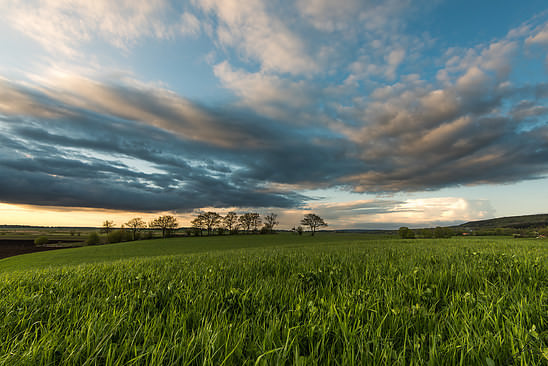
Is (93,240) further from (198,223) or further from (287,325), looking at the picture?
(287,325)

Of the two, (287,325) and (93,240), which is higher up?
(287,325)

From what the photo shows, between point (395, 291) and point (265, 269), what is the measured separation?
10.2 feet

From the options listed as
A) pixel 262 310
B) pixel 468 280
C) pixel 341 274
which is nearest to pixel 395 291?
pixel 341 274

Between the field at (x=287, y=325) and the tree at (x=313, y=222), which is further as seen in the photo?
the tree at (x=313, y=222)

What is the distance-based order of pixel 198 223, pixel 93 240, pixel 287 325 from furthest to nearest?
pixel 198 223 → pixel 93 240 → pixel 287 325

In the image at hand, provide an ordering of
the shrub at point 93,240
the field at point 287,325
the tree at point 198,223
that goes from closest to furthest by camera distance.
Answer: the field at point 287,325
the shrub at point 93,240
the tree at point 198,223

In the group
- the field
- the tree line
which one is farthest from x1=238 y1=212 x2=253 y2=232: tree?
the field

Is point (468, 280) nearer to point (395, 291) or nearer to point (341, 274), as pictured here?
point (395, 291)

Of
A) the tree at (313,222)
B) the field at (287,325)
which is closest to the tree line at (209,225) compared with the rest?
the tree at (313,222)

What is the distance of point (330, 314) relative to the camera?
8.76 feet

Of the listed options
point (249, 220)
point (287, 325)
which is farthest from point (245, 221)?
point (287, 325)

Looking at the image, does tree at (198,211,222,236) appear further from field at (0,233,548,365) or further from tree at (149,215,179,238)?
field at (0,233,548,365)

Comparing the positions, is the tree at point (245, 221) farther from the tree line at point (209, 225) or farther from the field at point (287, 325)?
the field at point (287, 325)

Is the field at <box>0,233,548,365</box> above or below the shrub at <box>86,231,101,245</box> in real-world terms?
above
